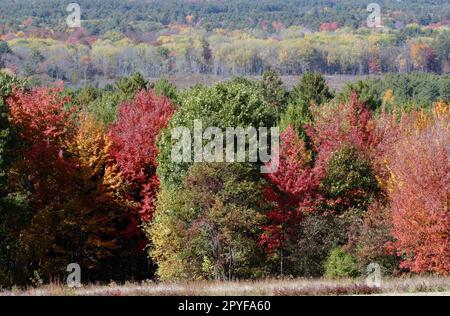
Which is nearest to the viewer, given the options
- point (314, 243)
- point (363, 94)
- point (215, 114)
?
point (215, 114)

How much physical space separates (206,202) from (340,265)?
7.55 meters

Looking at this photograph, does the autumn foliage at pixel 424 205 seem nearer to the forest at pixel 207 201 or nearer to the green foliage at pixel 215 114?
the forest at pixel 207 201

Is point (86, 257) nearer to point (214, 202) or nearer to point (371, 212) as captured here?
point (214, 202)

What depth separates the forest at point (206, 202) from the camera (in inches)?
1759

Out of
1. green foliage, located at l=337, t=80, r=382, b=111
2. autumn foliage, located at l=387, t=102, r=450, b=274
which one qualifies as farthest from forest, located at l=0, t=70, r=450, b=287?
green foliage, located at l=337, t=80, r=382, b=111

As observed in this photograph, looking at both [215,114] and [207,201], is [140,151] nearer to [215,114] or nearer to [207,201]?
[215,114]

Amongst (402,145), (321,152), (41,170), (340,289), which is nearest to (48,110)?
(41,170)

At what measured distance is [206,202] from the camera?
1774 inches

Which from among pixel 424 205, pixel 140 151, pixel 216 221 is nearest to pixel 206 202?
pixel 216 221

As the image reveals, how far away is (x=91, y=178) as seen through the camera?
53094 millimetres

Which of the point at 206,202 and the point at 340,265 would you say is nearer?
the point at 340,265

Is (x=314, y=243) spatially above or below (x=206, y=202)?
below

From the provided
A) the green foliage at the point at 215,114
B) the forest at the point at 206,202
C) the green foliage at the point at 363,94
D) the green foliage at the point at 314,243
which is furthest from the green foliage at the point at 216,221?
the green foliage at the point at 363,94

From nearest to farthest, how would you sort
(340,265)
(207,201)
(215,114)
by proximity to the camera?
1. (340,265)
2. (207,201)
3. (215,114)
